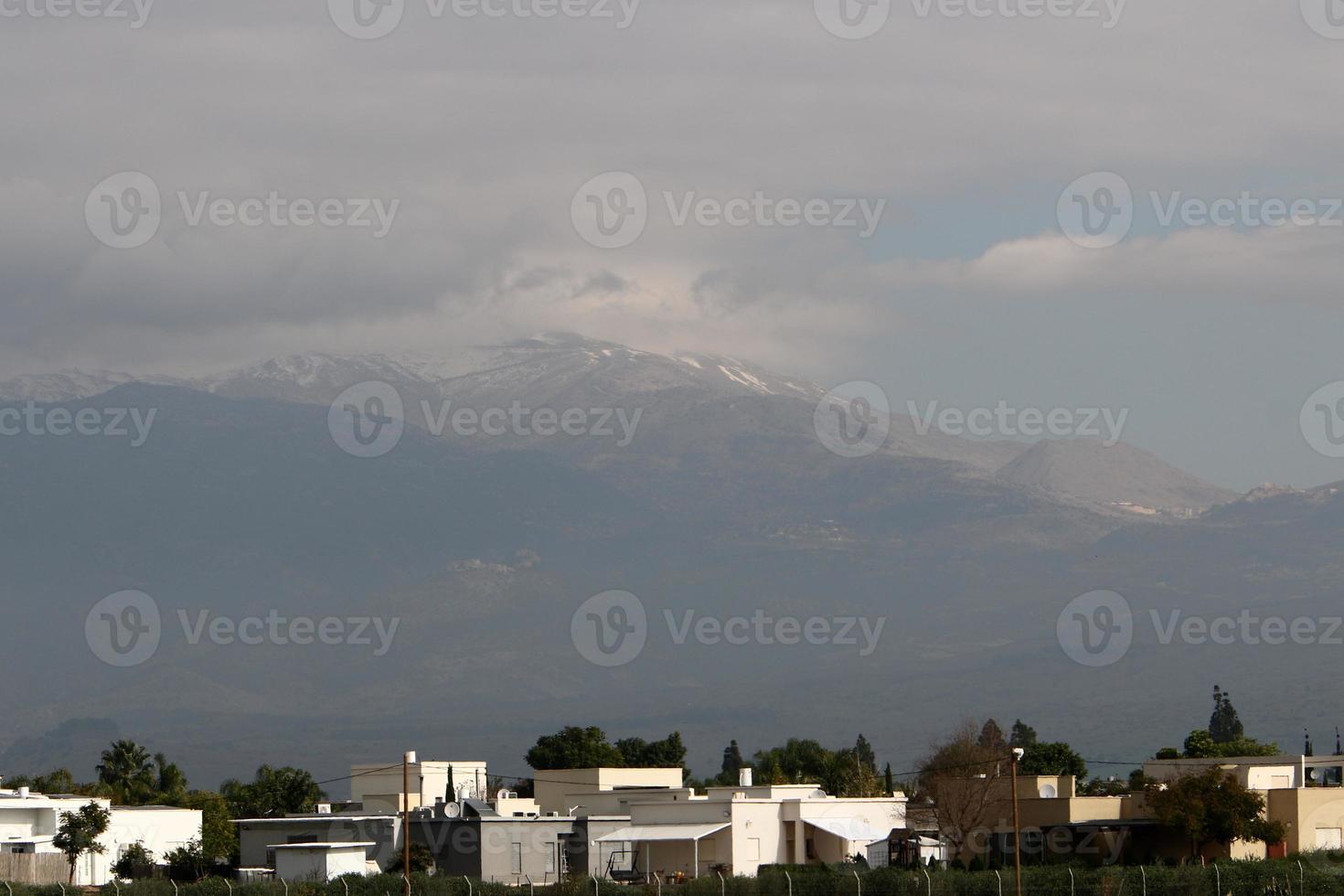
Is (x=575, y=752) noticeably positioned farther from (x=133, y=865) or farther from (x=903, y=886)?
(x=903, y=886)

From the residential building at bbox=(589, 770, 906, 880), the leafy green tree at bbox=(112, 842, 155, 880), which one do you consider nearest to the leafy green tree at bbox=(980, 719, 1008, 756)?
the residential building at bbox=(589, 770, 906, 880)

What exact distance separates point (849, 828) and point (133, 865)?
29.1m

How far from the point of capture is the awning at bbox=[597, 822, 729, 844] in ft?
245

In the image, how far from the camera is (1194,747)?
128750 millimetres

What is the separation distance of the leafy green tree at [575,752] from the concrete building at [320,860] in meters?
94.2

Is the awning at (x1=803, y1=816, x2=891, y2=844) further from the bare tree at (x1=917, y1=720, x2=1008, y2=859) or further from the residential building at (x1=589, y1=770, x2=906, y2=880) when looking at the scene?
the bare tree at (x1=917, y1=720, x2=1008, y2=859)

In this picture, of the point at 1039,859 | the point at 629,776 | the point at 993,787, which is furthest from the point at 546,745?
the point at 1039,859

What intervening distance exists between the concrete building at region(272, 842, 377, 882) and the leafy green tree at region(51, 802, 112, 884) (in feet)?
35.8

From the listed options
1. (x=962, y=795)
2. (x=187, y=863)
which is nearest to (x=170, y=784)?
(x=187, y=863)

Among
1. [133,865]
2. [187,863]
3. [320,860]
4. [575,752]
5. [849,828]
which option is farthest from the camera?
[575,752]

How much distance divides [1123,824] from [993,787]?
13856mm

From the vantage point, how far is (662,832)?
247ft

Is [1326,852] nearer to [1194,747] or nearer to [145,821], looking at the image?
[145,821]

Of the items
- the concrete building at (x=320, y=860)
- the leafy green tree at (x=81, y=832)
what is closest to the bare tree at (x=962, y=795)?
the concrete building at (x=320, y=860)
